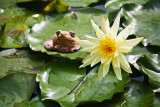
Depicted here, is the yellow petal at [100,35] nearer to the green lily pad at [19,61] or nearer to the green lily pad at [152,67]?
the green lily pad at [152,67]

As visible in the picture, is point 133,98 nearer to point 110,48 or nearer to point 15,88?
point 110,48

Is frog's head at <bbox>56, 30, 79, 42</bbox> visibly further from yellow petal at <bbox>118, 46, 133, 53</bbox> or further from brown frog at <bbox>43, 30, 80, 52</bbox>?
yellow petal at <bbox>118, 46, 133, 53</bbox>

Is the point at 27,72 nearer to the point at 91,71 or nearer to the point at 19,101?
the point at 19,101

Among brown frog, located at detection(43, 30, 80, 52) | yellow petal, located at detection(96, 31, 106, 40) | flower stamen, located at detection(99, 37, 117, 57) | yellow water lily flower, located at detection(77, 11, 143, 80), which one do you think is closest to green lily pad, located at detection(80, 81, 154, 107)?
yellow water lily flower, located at detection(77, 11, 143, 80)

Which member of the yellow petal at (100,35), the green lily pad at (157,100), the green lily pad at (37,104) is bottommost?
the green lily pad at (37,104)

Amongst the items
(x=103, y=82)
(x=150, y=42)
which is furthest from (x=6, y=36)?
(x=150, y=42)

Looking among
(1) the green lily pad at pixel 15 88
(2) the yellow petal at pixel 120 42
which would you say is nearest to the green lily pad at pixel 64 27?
(1) the green lily pad at pixel 15 88

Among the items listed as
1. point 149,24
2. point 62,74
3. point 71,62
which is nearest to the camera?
point 62,74
